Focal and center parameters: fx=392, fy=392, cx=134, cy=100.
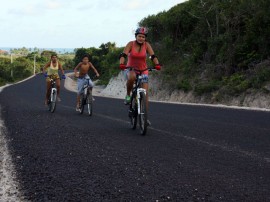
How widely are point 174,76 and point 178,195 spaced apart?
2335 cm

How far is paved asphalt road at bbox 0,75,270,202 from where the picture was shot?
3730mm

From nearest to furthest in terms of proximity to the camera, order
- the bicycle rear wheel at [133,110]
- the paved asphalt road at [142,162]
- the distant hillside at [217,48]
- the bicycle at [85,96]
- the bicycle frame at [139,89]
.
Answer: the paved asphalt road at [142,162]
the bicycle frame at [139,89]
the bicycle rear wheel at [133,110]
the bicycle at [85,96]
the distant hillside at [217,48]

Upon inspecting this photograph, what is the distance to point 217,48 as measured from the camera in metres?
24.1

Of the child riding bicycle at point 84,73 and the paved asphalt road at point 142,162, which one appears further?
the child riding bicycle at point 84,73

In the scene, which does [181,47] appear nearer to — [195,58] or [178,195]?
[195,58]

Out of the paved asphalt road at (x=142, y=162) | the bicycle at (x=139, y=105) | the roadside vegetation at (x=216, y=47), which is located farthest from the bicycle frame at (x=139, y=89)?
the roadside vegetation at (x=216, y=47)

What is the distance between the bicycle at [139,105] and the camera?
24.5ft

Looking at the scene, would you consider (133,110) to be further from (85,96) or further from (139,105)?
(85,96)

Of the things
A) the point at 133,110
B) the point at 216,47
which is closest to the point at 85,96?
the point at 133,110

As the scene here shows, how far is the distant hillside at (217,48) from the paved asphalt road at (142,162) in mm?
11648

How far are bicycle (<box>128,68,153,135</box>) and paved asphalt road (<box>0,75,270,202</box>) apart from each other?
0.88 ft

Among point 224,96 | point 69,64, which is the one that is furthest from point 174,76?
point 69,64

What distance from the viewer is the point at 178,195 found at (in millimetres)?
3637

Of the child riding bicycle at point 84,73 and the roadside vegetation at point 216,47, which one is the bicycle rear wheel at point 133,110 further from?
the roadside vegetation at point 216,47
